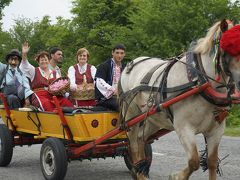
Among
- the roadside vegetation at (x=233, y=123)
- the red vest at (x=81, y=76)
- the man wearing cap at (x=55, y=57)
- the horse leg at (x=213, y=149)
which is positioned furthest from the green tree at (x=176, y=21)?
the horse leg at (x=213, y=149)

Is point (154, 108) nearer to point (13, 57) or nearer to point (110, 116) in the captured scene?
point (110, 116)

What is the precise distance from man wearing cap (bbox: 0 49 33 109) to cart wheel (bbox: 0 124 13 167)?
1.38 feet

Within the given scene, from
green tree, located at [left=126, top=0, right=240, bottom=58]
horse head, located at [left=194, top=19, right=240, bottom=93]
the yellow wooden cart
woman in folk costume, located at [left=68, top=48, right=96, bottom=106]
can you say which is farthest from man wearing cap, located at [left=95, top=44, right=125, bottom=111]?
green tree, located at [left=126, top=0, right=240, bottom=58]

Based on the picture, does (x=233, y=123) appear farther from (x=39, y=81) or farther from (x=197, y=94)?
(x=197, y=94)

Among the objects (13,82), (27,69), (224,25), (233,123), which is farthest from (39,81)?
(233,123)

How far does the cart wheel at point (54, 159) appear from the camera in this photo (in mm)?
5727

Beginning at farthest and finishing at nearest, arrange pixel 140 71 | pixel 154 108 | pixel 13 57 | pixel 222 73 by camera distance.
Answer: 1. pixel 13 57
2. pixel 140 71
3. pixel 154 108
4. pixel 222 73

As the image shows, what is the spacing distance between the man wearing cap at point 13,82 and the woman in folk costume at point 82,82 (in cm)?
72

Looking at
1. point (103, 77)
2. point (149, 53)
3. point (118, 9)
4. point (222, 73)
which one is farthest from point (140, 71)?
point (118, 9)

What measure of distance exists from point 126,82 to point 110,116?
50 centimetres

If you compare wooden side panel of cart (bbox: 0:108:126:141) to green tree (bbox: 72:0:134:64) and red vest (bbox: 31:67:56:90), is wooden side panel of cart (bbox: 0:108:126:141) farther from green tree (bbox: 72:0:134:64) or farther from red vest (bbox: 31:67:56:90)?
green tree (bbox: 72:0:134:64)

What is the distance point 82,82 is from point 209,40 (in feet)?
9.04

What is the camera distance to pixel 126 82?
6.02m

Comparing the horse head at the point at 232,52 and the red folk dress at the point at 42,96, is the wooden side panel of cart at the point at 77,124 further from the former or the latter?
the horse head at the point at 232,52
